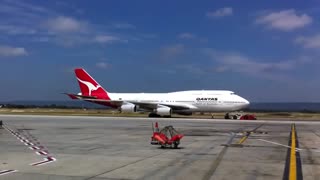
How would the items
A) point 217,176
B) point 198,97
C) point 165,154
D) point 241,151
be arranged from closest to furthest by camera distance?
1. point 217,176
2. point 165,154
3. point 241,151
4. point 198,97

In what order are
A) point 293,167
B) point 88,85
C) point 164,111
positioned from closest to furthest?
point 293,167
point 164,111
point 88,85

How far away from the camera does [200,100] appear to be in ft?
224

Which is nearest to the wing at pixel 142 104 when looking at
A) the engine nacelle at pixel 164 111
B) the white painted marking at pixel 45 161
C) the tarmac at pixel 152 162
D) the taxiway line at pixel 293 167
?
the engine nacelle at pixel 164 111

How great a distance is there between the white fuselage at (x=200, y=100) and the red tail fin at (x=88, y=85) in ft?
16.9

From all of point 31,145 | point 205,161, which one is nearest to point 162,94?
point 31,145

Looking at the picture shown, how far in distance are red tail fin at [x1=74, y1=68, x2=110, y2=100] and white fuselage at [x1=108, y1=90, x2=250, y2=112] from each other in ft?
16.9

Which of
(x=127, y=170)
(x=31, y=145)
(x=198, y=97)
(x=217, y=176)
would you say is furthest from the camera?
(x=198, y=97)

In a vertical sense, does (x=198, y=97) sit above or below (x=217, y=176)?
above

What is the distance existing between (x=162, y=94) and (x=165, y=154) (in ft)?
182

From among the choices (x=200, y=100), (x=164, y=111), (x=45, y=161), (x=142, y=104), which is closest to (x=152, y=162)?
(x=45, y=161)

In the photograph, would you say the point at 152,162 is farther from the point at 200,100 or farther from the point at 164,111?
the point at 200,100

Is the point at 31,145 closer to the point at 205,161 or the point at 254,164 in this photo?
the point at 205,161

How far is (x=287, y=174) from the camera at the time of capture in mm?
12914

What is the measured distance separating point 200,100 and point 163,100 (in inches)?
256
